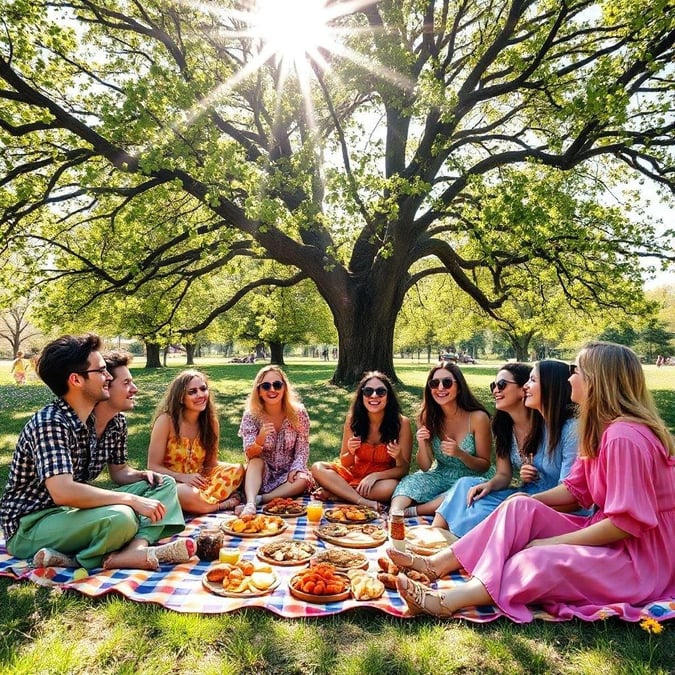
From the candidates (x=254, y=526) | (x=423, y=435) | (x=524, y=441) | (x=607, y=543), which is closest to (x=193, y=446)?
(x=254, y=526)

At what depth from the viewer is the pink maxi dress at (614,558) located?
10.2 feet

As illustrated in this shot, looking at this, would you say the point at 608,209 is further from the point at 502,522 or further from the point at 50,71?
the point at 50,71

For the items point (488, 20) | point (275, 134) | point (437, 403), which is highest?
point (488, 20)

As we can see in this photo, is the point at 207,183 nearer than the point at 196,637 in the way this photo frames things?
No

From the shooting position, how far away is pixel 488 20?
42.0 feet

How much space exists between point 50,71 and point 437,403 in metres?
12.2

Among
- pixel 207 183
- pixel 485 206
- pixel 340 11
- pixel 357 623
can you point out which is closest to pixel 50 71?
pixel 207 183

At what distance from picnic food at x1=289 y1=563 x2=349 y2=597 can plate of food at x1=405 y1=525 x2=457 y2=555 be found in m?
0.87

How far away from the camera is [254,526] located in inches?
189

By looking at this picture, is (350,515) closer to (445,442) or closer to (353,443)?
(353,443)

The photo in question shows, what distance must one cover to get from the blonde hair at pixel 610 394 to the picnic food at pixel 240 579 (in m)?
2.48

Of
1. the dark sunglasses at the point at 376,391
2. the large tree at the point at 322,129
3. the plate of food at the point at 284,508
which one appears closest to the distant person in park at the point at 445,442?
the dark sunglasses at the point at 376,391

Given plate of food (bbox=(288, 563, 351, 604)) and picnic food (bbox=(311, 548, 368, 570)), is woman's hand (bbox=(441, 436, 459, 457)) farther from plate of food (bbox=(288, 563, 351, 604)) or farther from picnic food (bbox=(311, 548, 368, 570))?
plate of food (bbox=(288, 563, 351, 604))

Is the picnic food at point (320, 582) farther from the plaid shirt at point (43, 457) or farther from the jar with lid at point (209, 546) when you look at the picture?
the plaid shirt at point (43, 457)
